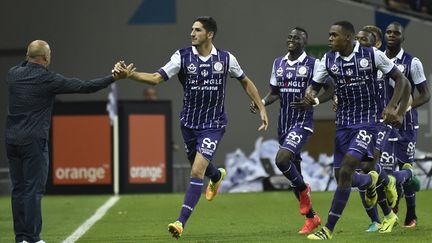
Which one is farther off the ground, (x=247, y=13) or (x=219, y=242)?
(x=247, y=13)

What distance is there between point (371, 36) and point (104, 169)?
10588mm

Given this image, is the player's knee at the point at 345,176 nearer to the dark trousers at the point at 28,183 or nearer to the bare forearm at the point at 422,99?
the bare forearm at the point at 422,99

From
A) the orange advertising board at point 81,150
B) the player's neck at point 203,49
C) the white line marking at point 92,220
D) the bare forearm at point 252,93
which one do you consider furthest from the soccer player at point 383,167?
the orange advertising board at point 81,150

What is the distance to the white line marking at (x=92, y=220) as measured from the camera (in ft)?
40.2

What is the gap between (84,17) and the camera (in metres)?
27.8

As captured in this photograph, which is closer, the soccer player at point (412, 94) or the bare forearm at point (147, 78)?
the bare forearm at point (147, 78)

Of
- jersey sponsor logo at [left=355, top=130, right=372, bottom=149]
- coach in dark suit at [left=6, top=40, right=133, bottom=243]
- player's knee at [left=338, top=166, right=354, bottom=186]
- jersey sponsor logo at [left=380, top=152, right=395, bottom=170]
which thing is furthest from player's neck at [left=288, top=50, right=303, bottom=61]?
coach in dark suit at [left=6, top=40, right=133, bottom=243]

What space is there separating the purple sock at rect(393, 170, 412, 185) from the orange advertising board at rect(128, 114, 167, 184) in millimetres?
9908

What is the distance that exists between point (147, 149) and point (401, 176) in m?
10.2

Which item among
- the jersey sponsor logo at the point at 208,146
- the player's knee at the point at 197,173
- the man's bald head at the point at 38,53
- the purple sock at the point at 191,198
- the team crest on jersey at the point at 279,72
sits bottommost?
the purple sock at the point at 191,198

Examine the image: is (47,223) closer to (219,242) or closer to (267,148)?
(219,242)

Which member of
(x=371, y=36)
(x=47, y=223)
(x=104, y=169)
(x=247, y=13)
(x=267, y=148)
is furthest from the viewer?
(x=247, y=13)

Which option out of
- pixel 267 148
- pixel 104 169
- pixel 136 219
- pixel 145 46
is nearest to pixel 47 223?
pixel 136 219

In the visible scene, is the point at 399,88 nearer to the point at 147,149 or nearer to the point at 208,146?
the point at 208,146
